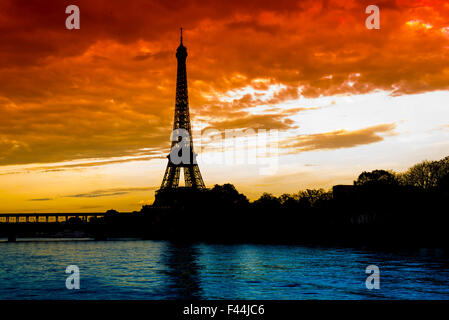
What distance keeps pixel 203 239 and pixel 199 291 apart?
93.3 meters

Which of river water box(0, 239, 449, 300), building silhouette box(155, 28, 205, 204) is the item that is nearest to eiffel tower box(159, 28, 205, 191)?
building silhouette box(155, 28, 205, 204)

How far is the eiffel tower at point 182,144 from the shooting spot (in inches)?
4688

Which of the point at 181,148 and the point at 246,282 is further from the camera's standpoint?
the point at 181,148

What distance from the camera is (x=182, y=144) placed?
12138 centimetres

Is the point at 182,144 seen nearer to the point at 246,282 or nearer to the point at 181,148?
the point at 181,148

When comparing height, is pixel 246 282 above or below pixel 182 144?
below

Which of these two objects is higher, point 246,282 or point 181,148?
point 181,148

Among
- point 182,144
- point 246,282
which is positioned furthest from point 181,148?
point 246,282

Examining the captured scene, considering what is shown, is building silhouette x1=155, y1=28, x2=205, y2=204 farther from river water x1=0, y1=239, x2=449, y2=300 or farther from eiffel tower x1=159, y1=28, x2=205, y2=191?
river water x1=0, y1=239, x2=449, y2=300

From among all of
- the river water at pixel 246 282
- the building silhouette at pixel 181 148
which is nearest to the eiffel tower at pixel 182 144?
the building silhouette at pixel 181 148

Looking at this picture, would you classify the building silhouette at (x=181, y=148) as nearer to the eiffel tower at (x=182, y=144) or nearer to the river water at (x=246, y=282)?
the eiffel tower at (x=182, y=144)

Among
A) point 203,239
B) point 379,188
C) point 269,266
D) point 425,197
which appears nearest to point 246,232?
point 203,239

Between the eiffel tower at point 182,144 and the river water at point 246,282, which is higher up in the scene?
the eiffel tower at point 182,144
